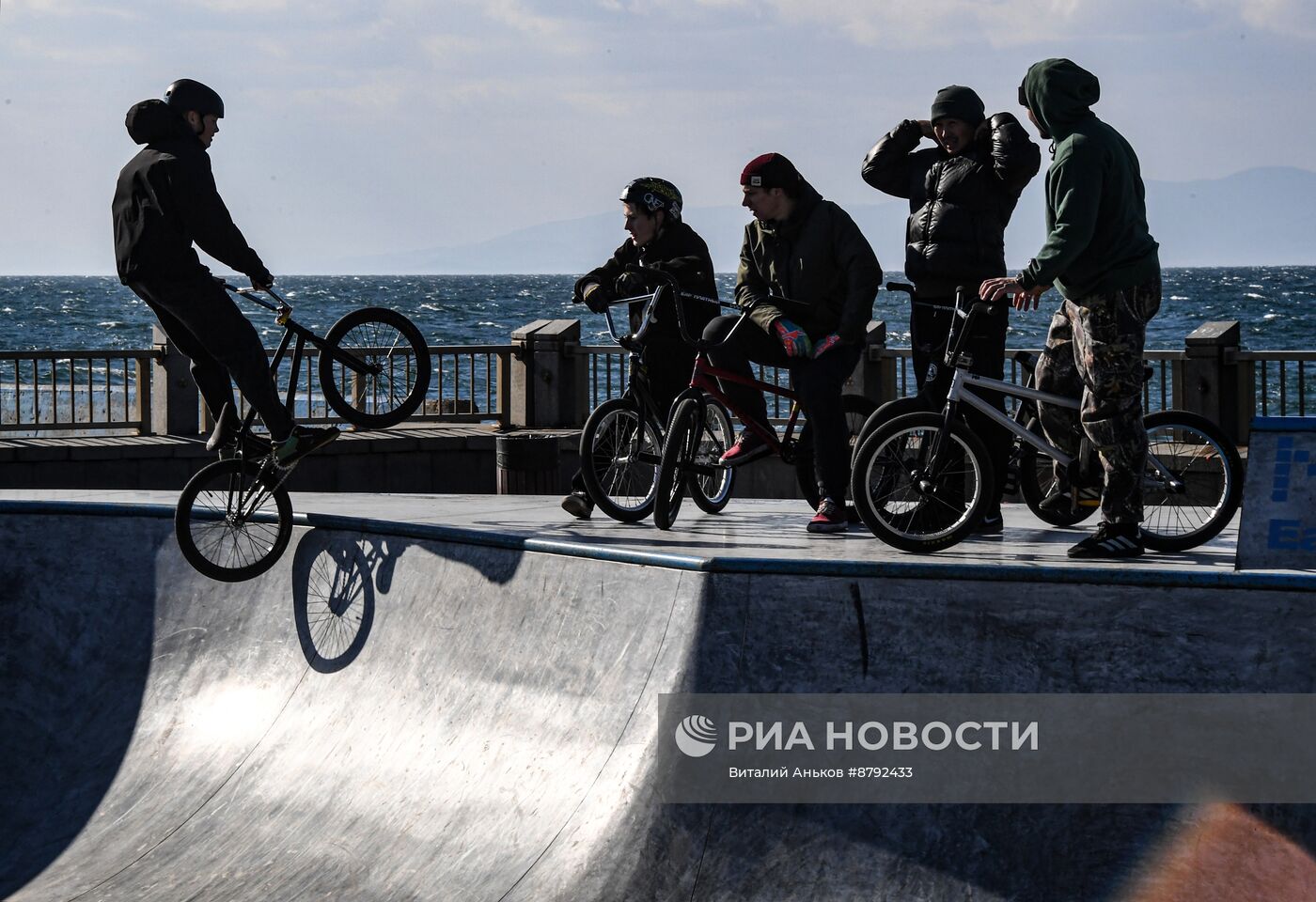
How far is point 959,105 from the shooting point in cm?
734

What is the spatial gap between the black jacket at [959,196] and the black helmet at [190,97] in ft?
10.9

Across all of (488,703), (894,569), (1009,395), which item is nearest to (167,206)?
(488,703)

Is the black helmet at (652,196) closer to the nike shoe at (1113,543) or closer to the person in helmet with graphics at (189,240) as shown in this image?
the person in helmet with graphics at (189,240)

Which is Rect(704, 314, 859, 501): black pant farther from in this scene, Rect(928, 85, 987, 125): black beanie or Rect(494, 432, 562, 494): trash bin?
Rect(494, 432, 562, 494): trash bin

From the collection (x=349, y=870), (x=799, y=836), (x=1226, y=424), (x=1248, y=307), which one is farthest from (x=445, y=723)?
(x=1248, y=307)

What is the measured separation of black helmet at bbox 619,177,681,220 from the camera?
819cm

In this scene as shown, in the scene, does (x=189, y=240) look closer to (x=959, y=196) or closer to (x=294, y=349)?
(x=294, y=349)

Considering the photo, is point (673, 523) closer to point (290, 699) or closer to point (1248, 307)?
point (290, 699)

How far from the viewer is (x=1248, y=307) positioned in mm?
92875

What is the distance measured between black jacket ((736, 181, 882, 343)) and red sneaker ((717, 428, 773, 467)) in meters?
0.71

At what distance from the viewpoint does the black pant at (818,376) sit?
7.43 meters

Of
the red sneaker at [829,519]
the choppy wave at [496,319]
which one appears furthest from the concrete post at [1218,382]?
the choppy wave at [496,319]

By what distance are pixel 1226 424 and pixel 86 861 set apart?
35.2ft

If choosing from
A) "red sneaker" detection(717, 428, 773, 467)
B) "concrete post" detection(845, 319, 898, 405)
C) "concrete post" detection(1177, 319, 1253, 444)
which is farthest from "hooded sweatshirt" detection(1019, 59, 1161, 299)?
"concrete post" detection(845, 319, 898, 405)
